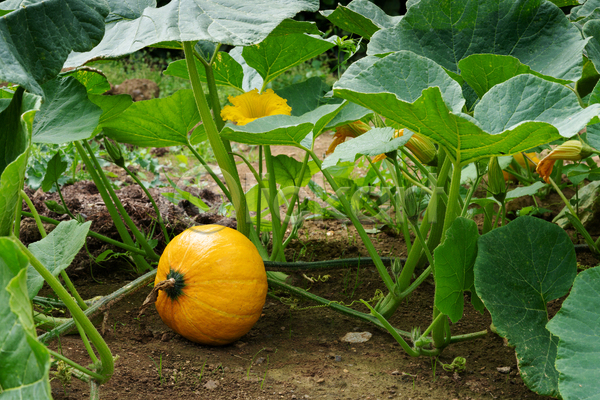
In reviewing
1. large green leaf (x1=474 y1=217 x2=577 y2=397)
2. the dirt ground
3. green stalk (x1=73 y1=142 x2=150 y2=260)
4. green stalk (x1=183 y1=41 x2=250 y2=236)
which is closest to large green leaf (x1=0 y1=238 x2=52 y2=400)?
the dirt ground

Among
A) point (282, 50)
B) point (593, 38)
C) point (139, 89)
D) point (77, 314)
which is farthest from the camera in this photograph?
point (139, 89)

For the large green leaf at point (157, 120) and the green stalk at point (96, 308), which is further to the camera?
the large green leaf at point (157, 120)

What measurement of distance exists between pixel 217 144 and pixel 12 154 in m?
0.52

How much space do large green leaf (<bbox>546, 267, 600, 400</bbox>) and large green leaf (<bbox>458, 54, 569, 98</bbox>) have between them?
438 millimetres

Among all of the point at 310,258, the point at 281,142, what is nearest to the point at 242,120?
the point at 281,142

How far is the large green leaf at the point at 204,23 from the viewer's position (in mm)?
968

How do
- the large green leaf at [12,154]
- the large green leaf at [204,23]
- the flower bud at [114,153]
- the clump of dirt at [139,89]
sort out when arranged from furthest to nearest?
the clump of dirt at [139,89], the flower bud at [114,153], the large green leaf at [204,23], the large green leaf at [12,154]

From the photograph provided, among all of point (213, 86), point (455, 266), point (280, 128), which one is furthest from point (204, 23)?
point (455, 266)

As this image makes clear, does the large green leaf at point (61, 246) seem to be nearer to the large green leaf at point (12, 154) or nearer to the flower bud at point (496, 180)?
the large green leaf at point (12, 154)

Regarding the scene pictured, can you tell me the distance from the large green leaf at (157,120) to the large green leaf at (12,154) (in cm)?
56

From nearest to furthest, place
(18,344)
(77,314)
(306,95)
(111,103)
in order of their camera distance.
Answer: (18,344), (77,314), (111,103), (306,95)

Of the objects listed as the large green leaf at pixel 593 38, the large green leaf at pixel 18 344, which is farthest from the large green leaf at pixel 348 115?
the large green leaf at pixel 18 344

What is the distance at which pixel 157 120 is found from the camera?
4.85ft

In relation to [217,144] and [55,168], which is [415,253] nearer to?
[217,144]
